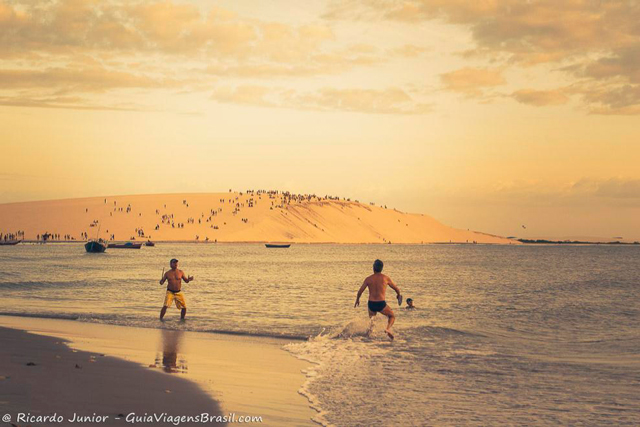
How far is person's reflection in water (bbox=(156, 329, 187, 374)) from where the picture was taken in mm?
12914

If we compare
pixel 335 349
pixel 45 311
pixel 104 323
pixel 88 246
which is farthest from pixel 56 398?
pixel 88 246

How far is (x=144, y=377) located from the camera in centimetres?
1177

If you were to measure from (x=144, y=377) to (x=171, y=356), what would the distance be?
9.35 feet

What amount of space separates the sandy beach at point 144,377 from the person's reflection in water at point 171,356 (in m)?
0.02

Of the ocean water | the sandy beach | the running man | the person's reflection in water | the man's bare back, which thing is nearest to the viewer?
the sandy beach

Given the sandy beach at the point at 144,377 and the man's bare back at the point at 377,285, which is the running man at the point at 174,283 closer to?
the sandy beach at the point at 144,377

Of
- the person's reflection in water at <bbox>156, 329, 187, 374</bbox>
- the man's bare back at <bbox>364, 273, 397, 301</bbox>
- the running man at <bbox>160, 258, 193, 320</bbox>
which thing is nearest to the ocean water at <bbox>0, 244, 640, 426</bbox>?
the running man at <bbox>160, 258, 193, 320</bbox>

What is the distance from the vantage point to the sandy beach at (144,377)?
9.37 meters

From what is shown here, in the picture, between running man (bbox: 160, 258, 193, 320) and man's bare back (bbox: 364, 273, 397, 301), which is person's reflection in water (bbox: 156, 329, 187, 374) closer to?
running man (bbox: 160, 258, 193, 320)

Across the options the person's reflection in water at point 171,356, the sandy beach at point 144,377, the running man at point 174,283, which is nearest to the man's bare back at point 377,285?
the sandy beach at point 144,377

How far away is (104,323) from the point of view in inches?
856

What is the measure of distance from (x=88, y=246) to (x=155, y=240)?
8106cm

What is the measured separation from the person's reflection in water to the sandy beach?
0.02 meters

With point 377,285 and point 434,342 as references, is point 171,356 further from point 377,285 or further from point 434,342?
point 434,342
